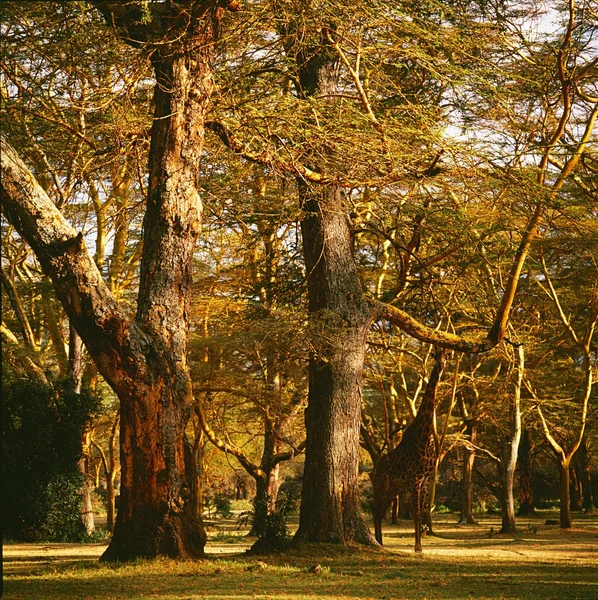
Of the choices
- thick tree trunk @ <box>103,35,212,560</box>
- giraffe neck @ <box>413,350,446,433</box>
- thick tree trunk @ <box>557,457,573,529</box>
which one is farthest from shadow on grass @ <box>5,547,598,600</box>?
thick tree trunk @ <box>557,457,573,529</box>

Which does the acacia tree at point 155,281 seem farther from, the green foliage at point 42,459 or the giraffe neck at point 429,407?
the green foliage at point 42,459

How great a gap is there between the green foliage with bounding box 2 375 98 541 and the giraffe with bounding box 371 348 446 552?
6737 millimetres

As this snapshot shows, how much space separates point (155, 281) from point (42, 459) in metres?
8.35

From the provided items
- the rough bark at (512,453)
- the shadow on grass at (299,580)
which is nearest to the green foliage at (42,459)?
the shadow on grass at (299,580)

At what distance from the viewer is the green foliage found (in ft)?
48.0

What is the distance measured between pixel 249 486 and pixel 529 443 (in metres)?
25.5

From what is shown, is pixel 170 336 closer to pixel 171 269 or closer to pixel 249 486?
pixel 171 269

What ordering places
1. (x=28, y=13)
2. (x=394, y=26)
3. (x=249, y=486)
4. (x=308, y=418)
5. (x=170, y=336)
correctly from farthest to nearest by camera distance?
(x=249, y=486) < (x=308, y=418) < (x=394, y=26) < (x=170, y=336) < (x=28, y=13)

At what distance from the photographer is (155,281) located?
8297 millimetres

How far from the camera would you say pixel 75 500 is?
15750 mm

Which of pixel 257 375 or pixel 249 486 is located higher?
pixel 257 375

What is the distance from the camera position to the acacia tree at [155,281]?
283 inches

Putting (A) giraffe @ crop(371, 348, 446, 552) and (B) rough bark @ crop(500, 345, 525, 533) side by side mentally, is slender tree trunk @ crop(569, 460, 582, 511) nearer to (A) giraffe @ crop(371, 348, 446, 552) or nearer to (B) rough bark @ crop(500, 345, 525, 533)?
(B) rough bark @ crop(500, 345, 525, 533)

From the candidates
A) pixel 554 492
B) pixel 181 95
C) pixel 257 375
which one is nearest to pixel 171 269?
pixel 181 95
